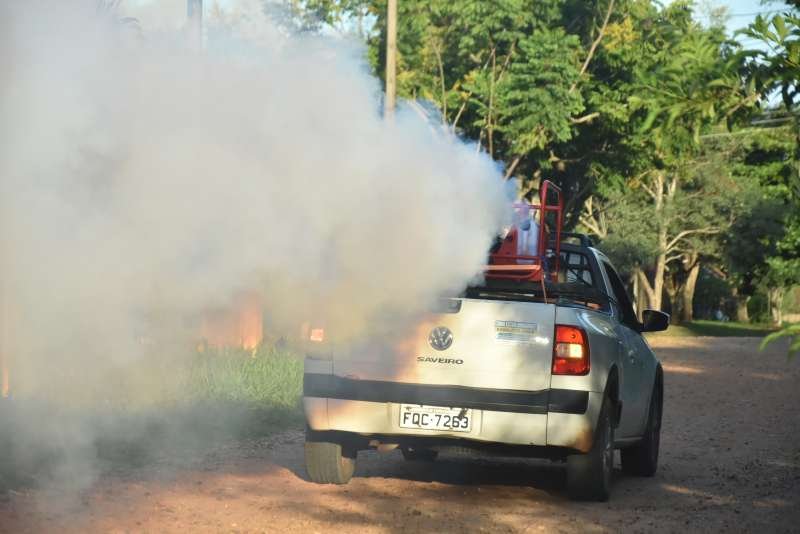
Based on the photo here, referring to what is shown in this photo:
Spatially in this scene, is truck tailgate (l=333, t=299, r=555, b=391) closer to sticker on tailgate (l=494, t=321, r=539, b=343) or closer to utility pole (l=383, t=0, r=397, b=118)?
sticker on tailgate (l=494, t=321, r=539, b=343)

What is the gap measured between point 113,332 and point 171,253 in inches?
34.1

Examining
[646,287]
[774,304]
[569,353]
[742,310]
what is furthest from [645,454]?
Result: [742,310]

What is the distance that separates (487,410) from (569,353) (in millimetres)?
663

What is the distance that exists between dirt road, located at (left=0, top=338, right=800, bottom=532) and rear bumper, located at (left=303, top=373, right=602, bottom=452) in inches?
19.4

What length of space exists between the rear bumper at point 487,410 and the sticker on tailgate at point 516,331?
350mm

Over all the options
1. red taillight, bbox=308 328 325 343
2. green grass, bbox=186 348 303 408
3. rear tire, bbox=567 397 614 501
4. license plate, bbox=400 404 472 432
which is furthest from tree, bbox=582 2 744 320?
green grass, bbox=186 348 303 408

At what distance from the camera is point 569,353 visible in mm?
8977

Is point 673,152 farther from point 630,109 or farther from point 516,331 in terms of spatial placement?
point 516,331

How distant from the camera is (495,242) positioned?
9.78m

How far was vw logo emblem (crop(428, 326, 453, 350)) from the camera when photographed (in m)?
9.02

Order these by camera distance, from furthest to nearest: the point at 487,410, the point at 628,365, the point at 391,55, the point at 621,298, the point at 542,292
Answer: the point at 391,55, the point at 621,298, the point at 628,365, the point at 542,292, the point at 487,410

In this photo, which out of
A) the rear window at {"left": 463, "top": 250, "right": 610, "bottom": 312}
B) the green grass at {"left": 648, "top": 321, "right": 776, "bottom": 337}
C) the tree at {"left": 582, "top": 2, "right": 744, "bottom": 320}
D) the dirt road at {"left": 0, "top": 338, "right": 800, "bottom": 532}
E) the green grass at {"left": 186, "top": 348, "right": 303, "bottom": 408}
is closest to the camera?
the tree at {"left": 582, "top": 2, "right": 744, "bottom": 320}

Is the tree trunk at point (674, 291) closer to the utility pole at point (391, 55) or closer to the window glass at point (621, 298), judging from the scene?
the utility pole at point (391, 55)

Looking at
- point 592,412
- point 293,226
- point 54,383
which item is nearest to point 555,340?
point 592,412
